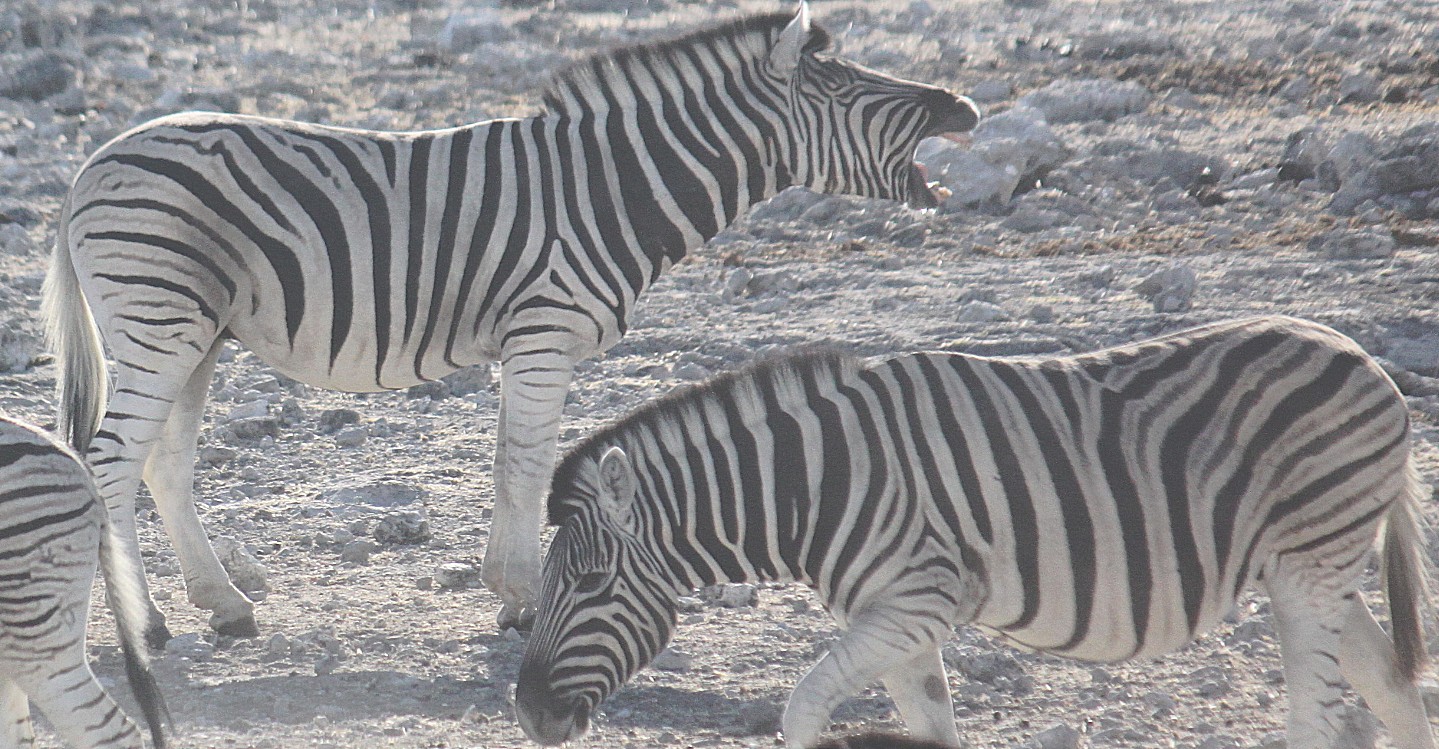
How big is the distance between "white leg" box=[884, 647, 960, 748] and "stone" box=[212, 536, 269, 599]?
8.91 feet

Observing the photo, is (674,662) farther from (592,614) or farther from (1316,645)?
(1316,645)

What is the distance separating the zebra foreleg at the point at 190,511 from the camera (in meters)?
5.66

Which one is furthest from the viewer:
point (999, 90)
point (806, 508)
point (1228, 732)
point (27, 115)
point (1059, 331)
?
point (27, 115)

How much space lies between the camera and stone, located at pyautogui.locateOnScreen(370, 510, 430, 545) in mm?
6535

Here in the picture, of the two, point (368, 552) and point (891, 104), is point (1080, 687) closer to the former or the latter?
point (891, 104)

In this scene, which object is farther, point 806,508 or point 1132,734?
point 1132,734

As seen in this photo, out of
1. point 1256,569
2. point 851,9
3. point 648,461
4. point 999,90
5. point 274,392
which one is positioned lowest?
point 1256,569

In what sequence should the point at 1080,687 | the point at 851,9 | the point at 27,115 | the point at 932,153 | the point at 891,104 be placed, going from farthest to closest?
1. the point at 851,9
2. the point at 27,115
3. the point at 932,153
4. the point at 891,104
5. the point at 1080,687

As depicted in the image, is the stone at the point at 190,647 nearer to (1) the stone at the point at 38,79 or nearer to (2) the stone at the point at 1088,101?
(2) the stone at the point at 1088,101

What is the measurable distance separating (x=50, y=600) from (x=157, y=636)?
4.46 ft

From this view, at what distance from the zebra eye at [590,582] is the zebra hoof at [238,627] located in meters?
1.84

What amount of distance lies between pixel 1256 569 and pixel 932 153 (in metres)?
6.51

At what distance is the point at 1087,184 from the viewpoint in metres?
10.5

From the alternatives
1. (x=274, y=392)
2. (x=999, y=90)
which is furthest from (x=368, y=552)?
(x=999, y=90)
